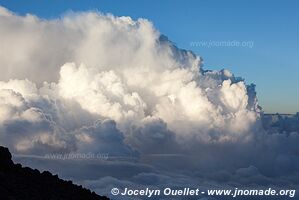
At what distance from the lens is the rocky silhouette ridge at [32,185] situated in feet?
418

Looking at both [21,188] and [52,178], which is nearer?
[21,188]

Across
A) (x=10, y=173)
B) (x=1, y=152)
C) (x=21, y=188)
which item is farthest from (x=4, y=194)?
(x=1, y=152)

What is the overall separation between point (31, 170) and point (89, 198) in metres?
18.4

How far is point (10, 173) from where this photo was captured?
148 m

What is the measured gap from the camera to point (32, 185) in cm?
14088

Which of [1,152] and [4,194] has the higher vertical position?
[1,152]

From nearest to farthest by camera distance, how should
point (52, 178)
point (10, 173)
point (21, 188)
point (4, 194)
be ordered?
1. point (4, 194)
2. point (21, 188)
3. point (10, 173)
4. point (52, 178)

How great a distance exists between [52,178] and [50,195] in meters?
20.9

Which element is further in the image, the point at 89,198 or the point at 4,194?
the point at 89,198

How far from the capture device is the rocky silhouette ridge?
5020 inches

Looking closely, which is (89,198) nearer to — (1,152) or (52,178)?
(52,178)

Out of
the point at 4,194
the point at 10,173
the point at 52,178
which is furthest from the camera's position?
the point at 52,178

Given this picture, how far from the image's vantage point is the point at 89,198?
152625 mm

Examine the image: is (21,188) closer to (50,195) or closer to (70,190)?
(50,195)
